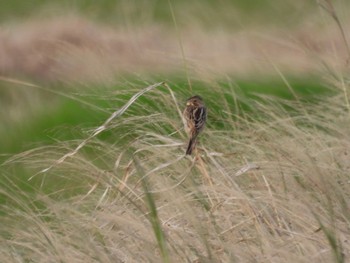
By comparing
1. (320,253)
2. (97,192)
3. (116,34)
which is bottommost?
(116,34)

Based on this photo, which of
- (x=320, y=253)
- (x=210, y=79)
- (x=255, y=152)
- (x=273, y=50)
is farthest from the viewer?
(x=273, y=50)

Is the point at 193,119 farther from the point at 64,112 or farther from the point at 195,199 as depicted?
the point at 64,112

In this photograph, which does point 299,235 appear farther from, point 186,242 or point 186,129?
point 186,129

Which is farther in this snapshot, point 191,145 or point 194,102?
point 194,102

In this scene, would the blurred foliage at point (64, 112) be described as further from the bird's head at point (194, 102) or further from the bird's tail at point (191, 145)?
the bird's tail at point (191, 145)

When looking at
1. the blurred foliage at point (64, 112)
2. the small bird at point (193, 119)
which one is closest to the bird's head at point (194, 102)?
the small bird at point (193, 119)

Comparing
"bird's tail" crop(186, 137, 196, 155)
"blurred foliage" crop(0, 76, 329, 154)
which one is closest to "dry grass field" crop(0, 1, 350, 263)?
"bird's tail" crop(186, 137, 196, 155)

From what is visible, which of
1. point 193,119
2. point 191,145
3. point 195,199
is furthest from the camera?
point 193,119

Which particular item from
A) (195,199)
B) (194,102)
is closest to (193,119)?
(194,102)

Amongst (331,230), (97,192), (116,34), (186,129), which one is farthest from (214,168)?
(116,34)
